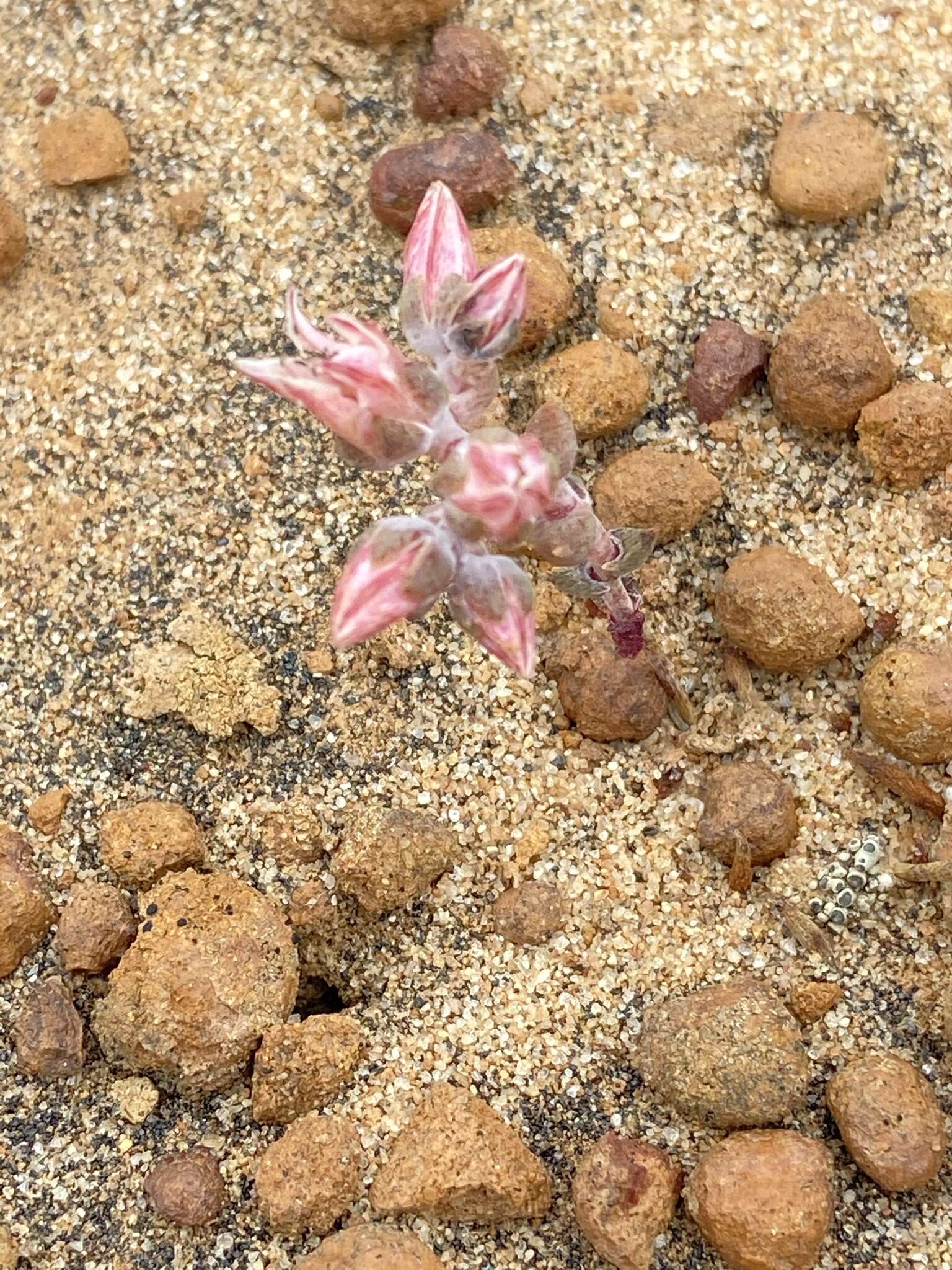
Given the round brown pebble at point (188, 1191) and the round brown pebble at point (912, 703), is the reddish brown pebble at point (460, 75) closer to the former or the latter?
the round brown pebble at point (912, 703)

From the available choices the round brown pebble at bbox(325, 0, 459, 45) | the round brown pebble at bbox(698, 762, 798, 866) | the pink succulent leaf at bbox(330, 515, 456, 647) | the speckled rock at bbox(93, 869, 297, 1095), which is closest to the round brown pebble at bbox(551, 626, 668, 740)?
the round brown pebble at bbox(698, 762, 798, 866)

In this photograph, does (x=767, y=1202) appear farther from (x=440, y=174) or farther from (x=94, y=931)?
(x=440, y=174)

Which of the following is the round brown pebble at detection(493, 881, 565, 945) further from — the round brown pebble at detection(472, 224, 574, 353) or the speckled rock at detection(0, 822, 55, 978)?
the round brown pebble at detection(472, 224, 574, 353)

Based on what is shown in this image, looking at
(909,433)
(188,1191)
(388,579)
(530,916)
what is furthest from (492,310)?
(188,1191)

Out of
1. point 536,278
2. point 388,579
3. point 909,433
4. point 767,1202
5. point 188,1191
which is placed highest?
point 388,579

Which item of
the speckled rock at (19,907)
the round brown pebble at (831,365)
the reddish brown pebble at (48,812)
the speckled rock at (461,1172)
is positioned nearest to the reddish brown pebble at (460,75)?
the round brown pebble at (831,365)

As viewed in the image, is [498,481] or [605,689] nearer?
[498,481]
